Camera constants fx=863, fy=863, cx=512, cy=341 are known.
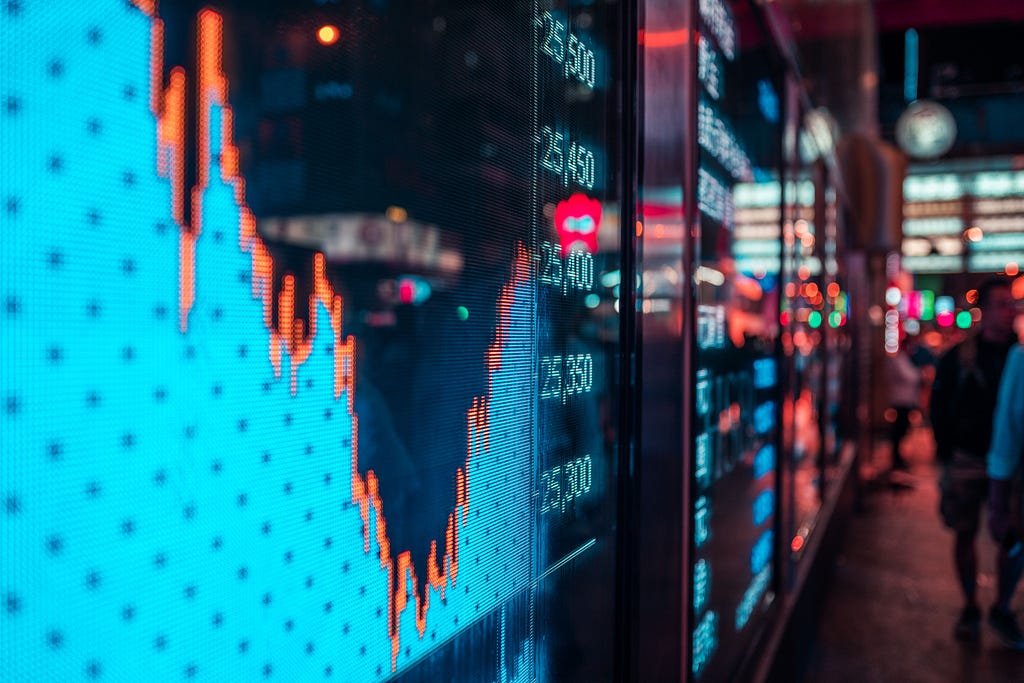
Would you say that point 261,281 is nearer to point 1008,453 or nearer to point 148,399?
point 148,399

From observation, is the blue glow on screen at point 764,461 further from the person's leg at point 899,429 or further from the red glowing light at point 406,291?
the person's leg at point 899,429

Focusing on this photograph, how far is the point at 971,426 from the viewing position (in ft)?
13.1

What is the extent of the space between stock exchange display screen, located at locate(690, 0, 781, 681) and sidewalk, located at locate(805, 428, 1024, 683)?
0.79 meters

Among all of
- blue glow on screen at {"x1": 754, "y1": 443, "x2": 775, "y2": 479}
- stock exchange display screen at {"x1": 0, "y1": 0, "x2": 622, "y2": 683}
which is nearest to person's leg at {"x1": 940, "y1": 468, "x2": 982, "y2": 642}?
blue glow on screen at {"x1": 754, "y1": 443, "x2": 775, "y2": 479}

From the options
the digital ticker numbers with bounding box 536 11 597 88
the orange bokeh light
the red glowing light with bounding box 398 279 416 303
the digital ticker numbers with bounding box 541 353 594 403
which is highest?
the digital ticker numbers with bounding box 536 11 597 88

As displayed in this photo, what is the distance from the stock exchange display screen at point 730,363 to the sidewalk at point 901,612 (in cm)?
Result: 79

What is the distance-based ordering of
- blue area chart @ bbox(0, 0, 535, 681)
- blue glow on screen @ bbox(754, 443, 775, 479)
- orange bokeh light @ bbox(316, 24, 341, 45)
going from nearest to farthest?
blue area chart @ bbox(0, 0, 535, 681), orange bokeh light @ bbox(316, 24, 341, 45), blue glow on screen @ bbox(754, 443, 775, 479)

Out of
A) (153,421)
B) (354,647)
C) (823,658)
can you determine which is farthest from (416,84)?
(823,658)

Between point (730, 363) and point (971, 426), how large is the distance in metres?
2.02

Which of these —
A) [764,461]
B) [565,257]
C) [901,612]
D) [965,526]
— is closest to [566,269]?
[565,257]

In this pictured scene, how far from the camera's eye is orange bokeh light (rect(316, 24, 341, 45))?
816 millimetres

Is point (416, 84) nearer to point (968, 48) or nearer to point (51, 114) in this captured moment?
point (51, 114)

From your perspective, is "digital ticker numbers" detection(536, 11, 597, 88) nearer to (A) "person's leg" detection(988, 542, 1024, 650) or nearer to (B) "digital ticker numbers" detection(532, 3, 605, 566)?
(B) "digital ticker numbers" detection(532, 3, 605, 566)

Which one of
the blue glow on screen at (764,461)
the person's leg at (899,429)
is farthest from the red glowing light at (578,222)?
the person's leg at (899,429)
